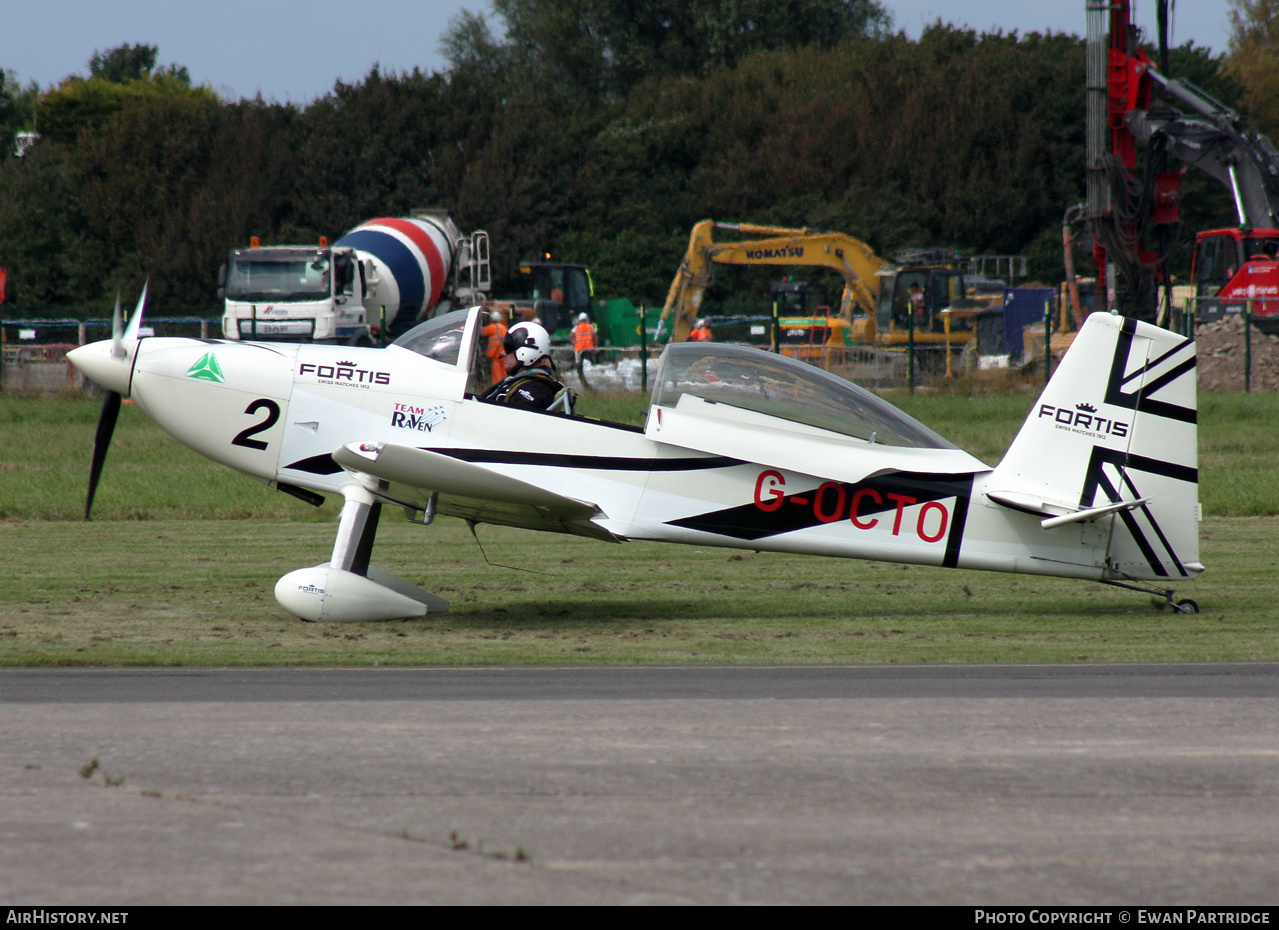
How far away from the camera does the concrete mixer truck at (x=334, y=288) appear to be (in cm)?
3084

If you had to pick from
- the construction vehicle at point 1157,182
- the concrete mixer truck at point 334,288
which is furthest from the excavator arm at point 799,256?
the construction vehicle at point 1157,182

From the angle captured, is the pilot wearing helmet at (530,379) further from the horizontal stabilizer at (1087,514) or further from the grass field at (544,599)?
the horizontal stabilizer at (1087,514)

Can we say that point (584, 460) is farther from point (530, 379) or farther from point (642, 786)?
point (642, 786)

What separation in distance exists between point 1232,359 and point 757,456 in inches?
948

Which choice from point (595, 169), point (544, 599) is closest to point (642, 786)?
point (544, 599)

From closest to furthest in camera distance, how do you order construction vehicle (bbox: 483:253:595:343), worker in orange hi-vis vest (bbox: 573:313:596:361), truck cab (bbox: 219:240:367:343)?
worker in orange hi-vis vest (bbox: 573:313:596:361) → truck cab (bbox: 219:240:367:343) → construction vehicle (bbox: 483:253:595:343)

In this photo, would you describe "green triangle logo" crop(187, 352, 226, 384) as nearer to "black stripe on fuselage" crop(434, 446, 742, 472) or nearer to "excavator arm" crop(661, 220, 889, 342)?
"black stripe on fuselage" crop(434, 446, 742, 472)

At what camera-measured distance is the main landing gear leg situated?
8836mm

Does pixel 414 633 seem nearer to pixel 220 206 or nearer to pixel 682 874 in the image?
pixel 682 874

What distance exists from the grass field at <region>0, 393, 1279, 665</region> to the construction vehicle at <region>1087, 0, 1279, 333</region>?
14.3 m

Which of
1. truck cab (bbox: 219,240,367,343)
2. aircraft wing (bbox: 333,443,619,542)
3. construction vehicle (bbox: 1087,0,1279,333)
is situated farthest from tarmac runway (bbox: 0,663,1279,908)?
truck cab (bbox: 219,240,367,343)

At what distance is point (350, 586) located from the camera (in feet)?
29.2

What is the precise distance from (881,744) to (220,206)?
5683 centimetres

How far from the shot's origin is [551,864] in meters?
4.26
